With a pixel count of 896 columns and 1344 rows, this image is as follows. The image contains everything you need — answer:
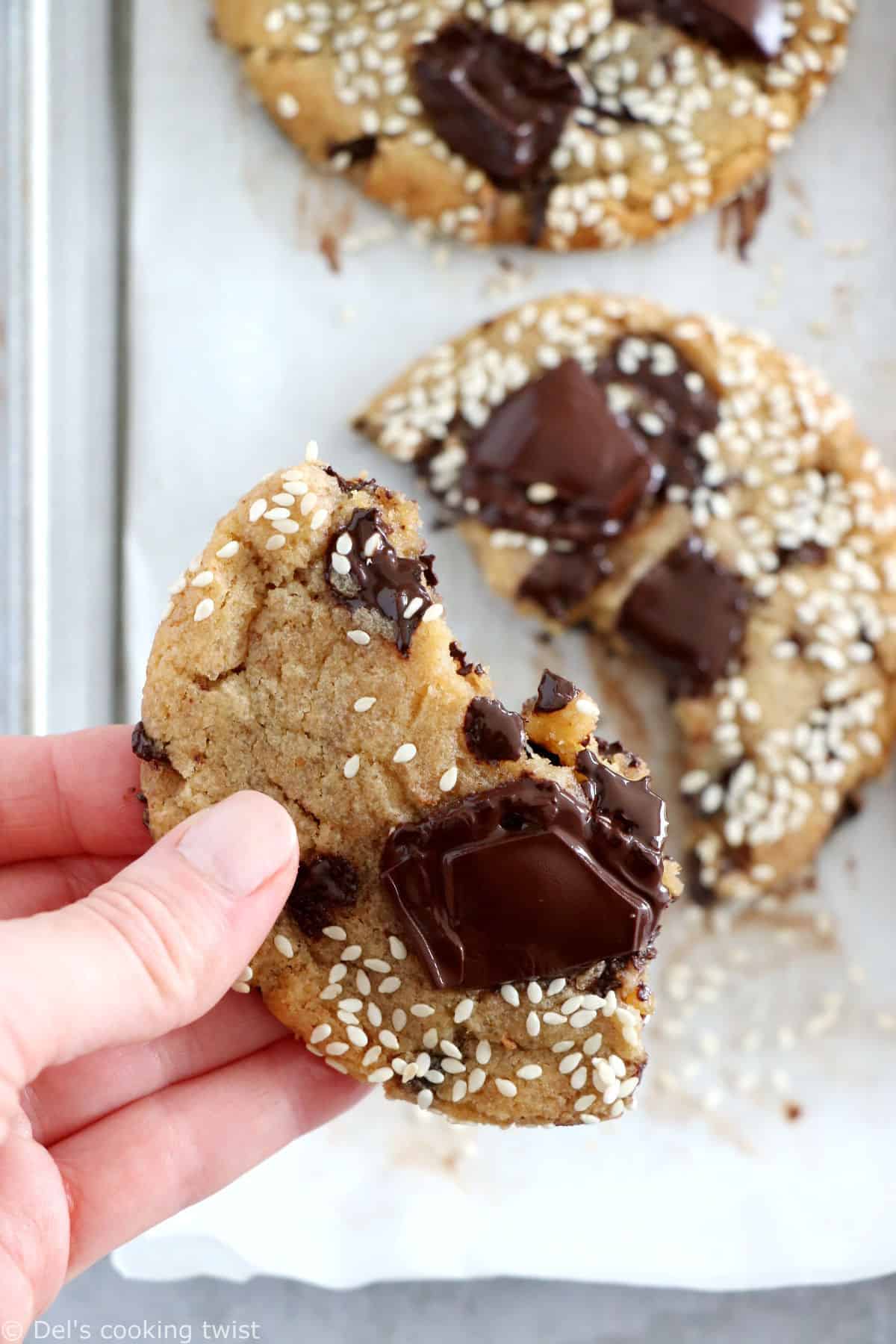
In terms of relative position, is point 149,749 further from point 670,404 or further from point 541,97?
point 541,97

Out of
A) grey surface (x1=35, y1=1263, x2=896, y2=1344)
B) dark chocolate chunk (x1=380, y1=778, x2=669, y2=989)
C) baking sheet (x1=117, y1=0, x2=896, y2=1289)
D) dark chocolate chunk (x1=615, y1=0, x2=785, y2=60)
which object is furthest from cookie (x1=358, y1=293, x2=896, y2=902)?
dark chocolate chunk (x1=380, y1=778, x2=669, y2=989)

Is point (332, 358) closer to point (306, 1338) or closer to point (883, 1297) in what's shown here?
point (306, 1338)

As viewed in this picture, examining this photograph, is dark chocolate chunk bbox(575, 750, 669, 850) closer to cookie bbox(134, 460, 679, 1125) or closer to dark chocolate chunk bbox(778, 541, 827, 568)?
cookie bbox(134, 460, 679, 1125)

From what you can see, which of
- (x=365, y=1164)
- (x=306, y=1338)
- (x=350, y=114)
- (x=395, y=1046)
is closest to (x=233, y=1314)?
(x=306, y=1338)

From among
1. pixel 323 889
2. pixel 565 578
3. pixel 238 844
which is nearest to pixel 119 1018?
pixel 238 844

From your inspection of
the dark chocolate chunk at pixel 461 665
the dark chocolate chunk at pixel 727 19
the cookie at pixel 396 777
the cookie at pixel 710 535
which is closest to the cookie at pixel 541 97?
the dark chocolate chunk at pixel 727 19

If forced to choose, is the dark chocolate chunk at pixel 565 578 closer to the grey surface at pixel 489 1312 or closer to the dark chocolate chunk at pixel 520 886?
the dark chocolate chunk at pixel 520 886
